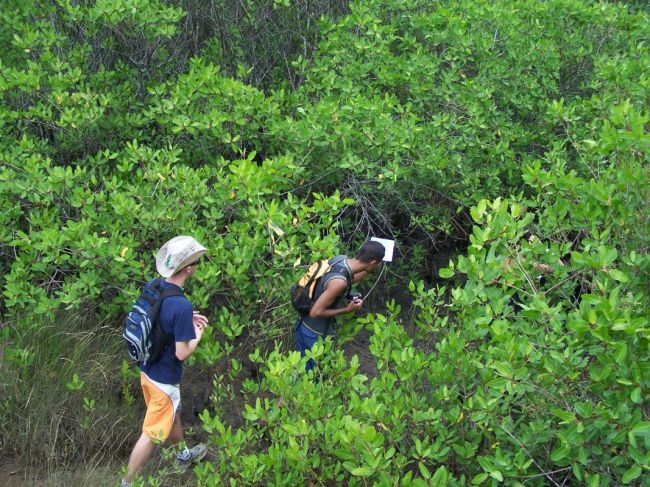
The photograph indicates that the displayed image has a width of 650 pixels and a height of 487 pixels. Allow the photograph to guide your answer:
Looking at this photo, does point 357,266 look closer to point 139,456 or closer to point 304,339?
point 304,339

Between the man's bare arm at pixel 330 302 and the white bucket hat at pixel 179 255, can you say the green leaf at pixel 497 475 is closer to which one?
the man's bare arm at pixel 330 302

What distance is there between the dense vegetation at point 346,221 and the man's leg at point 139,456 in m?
0.53

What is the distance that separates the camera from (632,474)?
326cm

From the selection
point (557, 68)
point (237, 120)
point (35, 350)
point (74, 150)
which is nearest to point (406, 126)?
point (237, 120)

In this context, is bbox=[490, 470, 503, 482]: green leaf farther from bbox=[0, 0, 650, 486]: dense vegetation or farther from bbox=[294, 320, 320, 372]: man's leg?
bbox=[294, 320, 320, 372]: man's leg

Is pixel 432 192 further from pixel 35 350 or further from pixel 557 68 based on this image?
pixel 35 350

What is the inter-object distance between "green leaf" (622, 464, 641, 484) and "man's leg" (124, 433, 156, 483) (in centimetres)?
287

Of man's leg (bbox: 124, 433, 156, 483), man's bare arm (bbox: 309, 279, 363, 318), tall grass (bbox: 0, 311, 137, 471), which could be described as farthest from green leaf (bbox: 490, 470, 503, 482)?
tall grass (bbox: 0, 311, 137, 471)

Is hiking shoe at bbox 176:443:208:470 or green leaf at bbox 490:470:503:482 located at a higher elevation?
green leaf at bbox 490:470:503:482

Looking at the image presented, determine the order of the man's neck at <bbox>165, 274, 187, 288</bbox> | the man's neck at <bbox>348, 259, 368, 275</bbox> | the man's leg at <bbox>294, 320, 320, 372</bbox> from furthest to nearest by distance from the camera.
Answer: the man's leg at <bbox>294, 320, 320, 372</bbox> → the man's neck at <bbox>348, 259, 368, 275</bbox> → the man's neck at <bbox>165, 274, 187, 288</bbox>

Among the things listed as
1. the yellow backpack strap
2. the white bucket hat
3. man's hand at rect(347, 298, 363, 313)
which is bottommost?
man's hand at rect(347, 298, 363, 313)

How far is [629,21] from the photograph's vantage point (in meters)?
9.09

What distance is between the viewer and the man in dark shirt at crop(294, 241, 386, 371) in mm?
5391

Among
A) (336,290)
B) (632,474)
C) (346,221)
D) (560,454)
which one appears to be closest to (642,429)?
(632,474)
